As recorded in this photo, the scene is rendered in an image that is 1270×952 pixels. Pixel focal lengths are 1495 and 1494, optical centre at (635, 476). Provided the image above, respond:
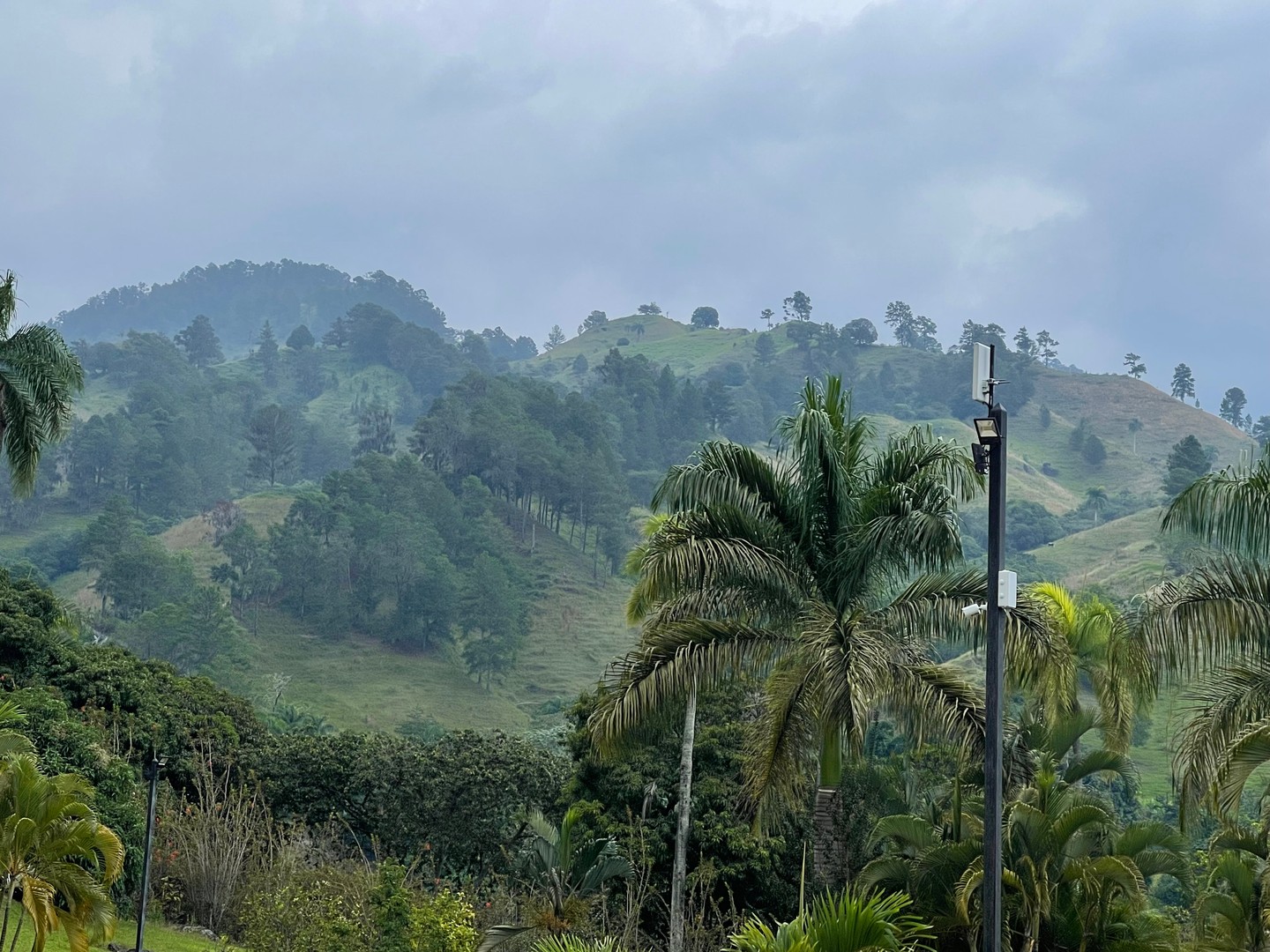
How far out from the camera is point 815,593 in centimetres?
1734

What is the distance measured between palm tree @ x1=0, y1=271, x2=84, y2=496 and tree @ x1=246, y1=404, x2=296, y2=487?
11436cm

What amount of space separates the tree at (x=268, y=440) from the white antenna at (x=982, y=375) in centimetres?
13403

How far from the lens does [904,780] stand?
27.8 m

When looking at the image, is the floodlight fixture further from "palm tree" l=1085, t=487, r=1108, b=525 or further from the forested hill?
"palm tree" l=1085, t=487, r=1108, b=525

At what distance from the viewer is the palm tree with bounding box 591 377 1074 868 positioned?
1620 centimetres

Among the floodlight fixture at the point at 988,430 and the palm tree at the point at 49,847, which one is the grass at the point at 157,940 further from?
the floodlight fixture at the point at 988,430

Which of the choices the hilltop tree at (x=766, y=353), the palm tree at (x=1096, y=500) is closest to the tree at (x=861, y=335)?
the hilltop tree at (x=766, y=353)

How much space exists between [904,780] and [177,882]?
13533 mm

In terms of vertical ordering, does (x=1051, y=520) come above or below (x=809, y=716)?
above

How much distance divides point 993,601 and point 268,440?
445 feet

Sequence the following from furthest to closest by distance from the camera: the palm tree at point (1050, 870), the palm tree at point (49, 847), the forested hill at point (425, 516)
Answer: the forested hill at point (425, 516) < the palm tree at point (1050, 870) < the palm tree at point (49, 847)

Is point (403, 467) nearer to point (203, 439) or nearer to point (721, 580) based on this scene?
point (203, 439)

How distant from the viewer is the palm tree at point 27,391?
27219 mm

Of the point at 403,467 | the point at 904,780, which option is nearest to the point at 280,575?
the point at 403,467
